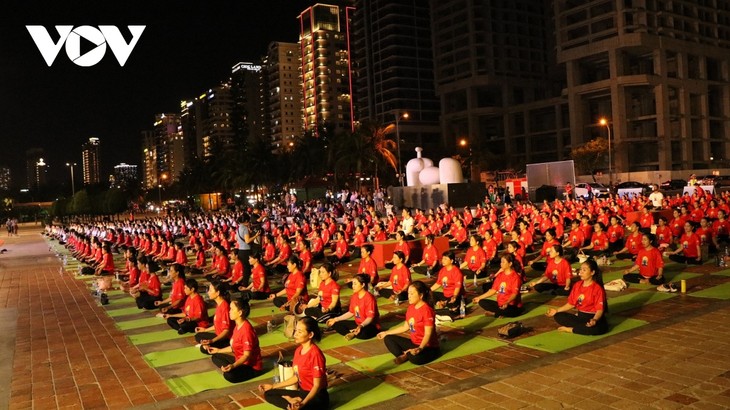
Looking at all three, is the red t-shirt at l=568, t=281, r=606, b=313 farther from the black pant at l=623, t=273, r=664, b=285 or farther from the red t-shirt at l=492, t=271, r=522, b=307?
the black pant at l=623, t=273, r=664, b=285

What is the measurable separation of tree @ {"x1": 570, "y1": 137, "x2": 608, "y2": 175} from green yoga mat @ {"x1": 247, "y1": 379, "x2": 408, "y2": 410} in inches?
2340

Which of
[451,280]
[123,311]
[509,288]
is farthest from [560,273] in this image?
[123,311]

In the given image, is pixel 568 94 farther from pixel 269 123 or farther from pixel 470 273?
pixel 269 123

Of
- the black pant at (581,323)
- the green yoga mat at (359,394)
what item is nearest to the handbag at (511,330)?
the black pant at (581,323)

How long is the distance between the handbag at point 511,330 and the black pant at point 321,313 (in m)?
2.61

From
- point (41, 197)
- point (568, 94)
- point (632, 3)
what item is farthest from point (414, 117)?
point (41, 197)

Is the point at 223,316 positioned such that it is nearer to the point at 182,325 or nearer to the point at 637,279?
the point at 182,325

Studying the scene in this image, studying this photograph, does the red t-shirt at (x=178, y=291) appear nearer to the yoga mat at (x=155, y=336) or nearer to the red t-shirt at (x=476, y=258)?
the yoga mat at (x=155, y=336)

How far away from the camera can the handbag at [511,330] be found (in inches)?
336

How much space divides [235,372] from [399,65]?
105 meters

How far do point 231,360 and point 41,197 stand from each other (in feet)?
393

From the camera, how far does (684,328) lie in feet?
27.3

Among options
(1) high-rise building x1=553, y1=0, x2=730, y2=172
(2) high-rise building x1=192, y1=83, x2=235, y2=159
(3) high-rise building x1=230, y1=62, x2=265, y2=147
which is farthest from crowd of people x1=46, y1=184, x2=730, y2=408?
(2) high-rise building x1=192, y1=83, x2=235, y2=159

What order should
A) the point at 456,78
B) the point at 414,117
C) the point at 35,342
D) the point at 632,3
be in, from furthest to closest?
the point at 414,117
the point at 456,78
the point at 632,3
the point at 35,342
